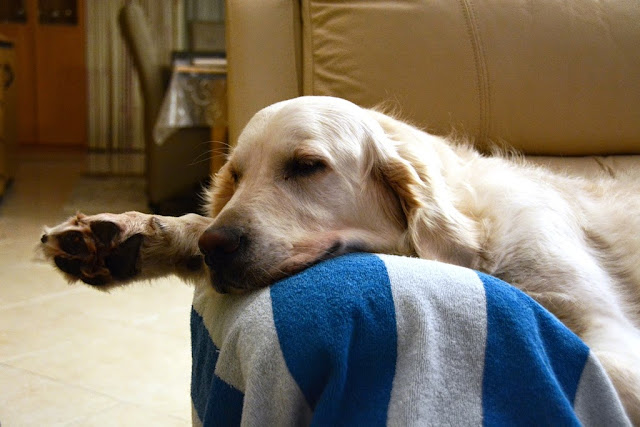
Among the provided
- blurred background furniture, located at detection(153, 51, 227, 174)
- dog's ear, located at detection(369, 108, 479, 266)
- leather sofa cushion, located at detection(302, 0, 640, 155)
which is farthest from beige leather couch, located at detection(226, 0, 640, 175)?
blurred background furniture, located at detection(153, 51, 227, 174)

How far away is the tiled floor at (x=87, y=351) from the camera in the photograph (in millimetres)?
2350

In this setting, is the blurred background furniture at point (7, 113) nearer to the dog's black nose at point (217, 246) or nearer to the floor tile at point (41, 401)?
the floor tile at point (41, 401)

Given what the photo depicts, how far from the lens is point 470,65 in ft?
6.83

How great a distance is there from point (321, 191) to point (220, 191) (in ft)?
1.10

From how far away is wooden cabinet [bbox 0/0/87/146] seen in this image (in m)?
10.5

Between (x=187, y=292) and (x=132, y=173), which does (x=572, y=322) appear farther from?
(x=132, y=173)

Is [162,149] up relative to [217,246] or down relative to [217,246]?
down

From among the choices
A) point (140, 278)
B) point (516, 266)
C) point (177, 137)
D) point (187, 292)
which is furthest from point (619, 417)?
point (177, 137)

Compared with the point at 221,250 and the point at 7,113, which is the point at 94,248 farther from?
the point at 7,113

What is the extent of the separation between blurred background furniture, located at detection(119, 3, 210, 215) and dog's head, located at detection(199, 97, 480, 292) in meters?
4.19

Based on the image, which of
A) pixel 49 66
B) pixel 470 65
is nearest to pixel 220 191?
pixel 470 65

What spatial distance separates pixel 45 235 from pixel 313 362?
2.19 ft

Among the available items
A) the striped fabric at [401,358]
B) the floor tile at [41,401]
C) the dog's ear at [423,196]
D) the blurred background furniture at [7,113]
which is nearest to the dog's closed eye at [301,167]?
the dog's ear at [423,196]

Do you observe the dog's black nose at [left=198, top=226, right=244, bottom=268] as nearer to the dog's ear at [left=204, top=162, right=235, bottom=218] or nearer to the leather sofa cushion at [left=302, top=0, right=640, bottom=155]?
the dog's ear at [left=204, top=162, right=235, bottom=218]
